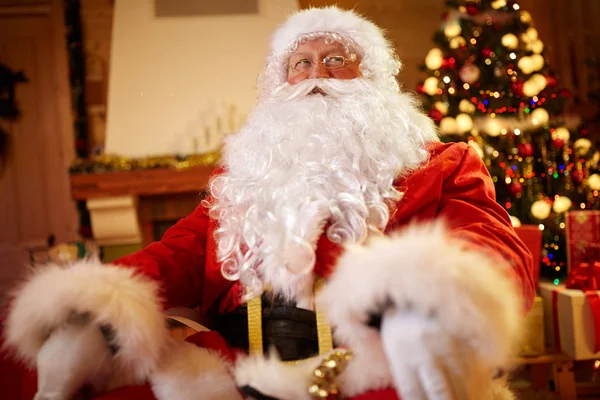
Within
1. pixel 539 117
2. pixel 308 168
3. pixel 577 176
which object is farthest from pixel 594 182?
pixel 308 168

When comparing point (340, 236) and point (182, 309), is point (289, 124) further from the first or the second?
point (182, 309)

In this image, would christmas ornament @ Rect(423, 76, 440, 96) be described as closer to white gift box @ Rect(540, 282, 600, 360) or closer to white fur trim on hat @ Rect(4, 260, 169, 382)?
white gift box @ Rect(540, 282, 600, 360)

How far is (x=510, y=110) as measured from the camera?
285 cm

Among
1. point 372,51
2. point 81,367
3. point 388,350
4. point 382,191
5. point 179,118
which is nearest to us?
point 388,350

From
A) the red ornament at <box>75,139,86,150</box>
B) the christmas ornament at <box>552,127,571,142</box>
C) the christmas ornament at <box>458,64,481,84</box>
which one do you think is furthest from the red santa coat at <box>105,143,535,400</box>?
the red ornament at <box>75,139,86,150</box>

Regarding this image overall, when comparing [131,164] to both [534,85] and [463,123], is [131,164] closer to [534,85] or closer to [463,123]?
[463,123]

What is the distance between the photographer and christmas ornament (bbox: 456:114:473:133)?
274cm

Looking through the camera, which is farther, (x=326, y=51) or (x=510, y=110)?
(x=510, y=110)

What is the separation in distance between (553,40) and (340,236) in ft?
11.9

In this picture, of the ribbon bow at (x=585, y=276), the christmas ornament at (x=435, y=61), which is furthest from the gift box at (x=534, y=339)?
the christmas ornament at (x=435, y=61)

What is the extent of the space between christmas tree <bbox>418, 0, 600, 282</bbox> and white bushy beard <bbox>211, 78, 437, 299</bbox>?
1.46 meters

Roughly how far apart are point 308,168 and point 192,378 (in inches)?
22.5

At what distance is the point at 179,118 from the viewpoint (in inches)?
119

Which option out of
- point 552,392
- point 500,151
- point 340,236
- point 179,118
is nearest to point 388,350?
point 340,236
